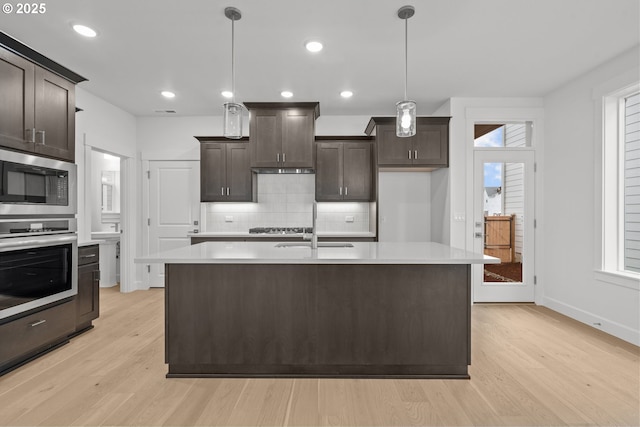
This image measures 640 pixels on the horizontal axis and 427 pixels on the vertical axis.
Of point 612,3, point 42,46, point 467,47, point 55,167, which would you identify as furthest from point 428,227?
point 42,46

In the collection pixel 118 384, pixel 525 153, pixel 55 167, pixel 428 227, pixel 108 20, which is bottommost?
pixel 118 384

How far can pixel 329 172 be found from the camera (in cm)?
505

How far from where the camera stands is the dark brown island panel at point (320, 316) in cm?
245

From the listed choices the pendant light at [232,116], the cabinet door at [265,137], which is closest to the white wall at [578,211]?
the cabinet door at [265,137]

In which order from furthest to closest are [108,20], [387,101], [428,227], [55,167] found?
[428,227] < [387,101] < [55,167] < [108,20]

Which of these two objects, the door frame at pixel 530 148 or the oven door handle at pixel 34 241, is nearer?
the oven door handle at pixel 34 241

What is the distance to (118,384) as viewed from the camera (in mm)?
2396

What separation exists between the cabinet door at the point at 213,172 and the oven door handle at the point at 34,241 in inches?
80.9

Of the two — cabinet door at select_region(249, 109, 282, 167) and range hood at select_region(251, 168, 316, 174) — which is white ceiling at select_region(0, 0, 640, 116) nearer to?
cabinet door at select_region(249, 109, 282, 167)

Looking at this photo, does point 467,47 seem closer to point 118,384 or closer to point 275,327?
point 275,327

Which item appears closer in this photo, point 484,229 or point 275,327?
point 275,327

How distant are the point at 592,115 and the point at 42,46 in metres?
5.39

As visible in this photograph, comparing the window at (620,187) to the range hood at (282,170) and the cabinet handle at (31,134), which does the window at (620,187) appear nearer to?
the range hood at (282,170)

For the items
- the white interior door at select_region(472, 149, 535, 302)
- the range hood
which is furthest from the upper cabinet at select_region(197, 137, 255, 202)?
the white interior door at select_region(472, 149, 535, 302)
